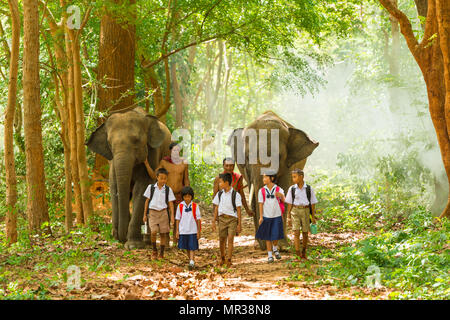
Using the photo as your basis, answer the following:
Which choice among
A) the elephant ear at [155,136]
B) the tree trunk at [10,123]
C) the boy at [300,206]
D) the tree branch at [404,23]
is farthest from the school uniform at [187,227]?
the tree branch at [404,23]

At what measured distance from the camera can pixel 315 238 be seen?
1245 cm

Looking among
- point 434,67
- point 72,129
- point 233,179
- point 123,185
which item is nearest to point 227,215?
point 233,179

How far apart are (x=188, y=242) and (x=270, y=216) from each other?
4.91 feet

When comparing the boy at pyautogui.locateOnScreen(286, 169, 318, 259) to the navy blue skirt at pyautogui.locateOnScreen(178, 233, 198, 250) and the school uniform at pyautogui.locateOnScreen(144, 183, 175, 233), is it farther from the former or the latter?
the school uniform at pyautogui.locateOnScreen(144, 183, 175, 233)

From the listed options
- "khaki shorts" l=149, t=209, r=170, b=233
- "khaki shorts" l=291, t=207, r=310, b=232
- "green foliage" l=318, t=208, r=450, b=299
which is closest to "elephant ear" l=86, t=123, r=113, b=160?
"khaki shorts" l=149, t=209, r=170, b=233

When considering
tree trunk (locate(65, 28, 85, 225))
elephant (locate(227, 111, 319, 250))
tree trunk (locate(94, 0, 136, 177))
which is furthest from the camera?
tree trunk (locate(94, 0, 136, 177))

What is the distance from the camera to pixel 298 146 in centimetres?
1169

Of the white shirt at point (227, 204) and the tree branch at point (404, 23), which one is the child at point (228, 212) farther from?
the tree branch at point (404, 23)

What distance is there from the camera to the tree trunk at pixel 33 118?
420 inches

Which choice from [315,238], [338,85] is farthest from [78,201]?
[338,85]

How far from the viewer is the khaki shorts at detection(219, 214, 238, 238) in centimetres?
929
